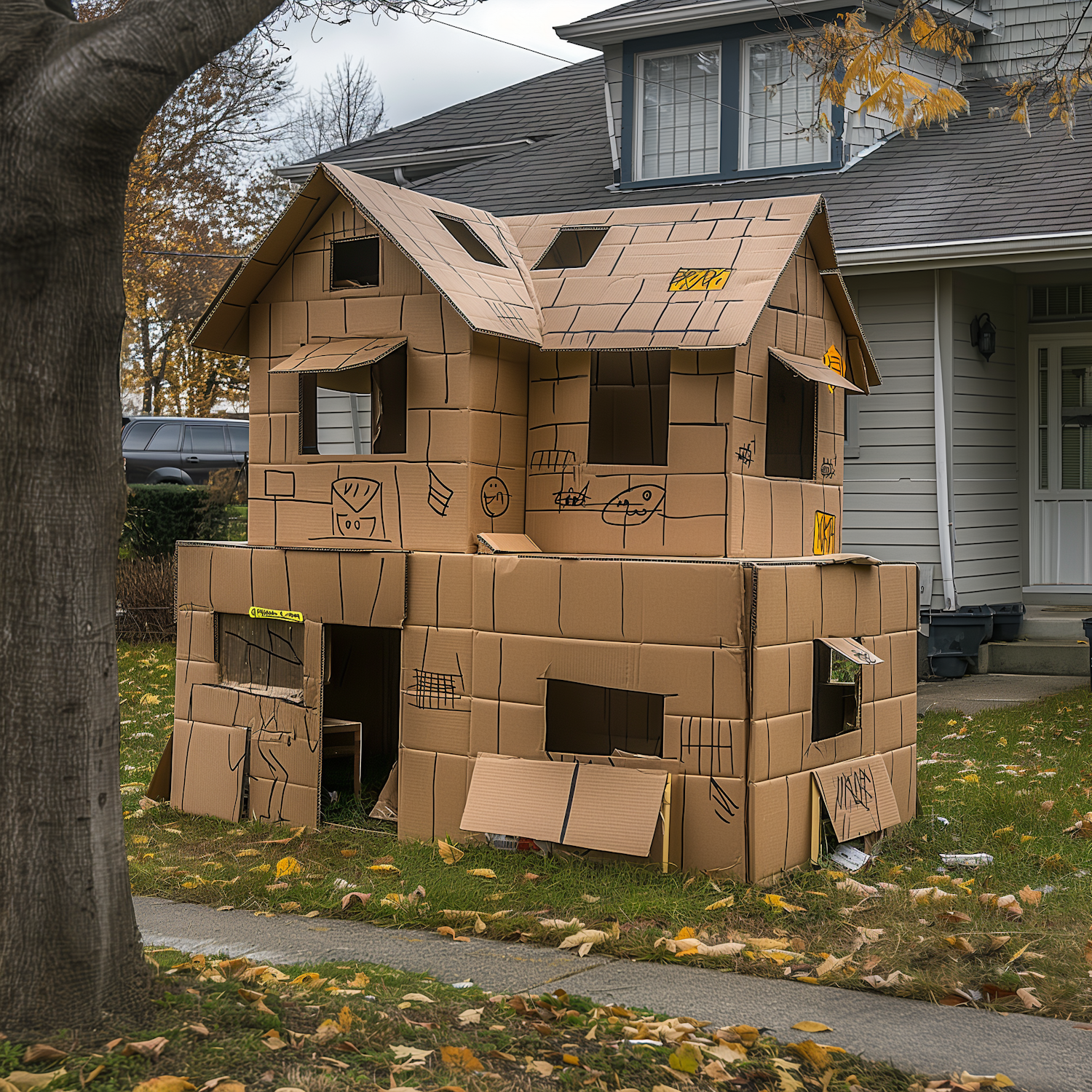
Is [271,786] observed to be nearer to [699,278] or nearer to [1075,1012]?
[699,278]

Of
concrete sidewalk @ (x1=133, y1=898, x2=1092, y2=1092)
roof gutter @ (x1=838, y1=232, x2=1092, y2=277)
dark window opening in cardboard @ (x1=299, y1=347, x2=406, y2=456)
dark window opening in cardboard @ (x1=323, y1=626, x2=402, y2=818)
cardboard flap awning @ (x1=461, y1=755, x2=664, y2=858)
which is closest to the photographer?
concrete sidewalk @ (x1=133, y1=898, x2=1092, y2=1092)

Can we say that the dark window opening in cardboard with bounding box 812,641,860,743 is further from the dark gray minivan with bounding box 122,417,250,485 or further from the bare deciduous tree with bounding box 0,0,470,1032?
the dark gray minivan with bounding box 122,417,250,485

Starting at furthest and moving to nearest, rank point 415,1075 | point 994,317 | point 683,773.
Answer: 1. point 994,317
2. point 683,773
3. point 415,1075

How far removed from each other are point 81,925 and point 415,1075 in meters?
0.95

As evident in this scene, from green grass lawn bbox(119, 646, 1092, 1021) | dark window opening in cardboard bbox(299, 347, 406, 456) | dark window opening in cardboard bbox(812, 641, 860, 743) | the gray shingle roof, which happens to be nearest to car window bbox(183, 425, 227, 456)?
the gray shingle roof

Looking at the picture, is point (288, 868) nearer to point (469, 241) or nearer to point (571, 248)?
point (469, 241)

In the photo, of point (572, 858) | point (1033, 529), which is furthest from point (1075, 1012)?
point (1033, 529)

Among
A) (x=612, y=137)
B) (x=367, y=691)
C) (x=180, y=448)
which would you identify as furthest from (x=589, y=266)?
(x=180, y=448)

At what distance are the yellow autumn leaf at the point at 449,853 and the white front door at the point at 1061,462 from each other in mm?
9041

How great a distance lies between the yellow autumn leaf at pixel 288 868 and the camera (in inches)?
209

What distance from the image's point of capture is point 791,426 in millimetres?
6250

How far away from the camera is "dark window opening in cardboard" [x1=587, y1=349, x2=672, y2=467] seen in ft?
20.6

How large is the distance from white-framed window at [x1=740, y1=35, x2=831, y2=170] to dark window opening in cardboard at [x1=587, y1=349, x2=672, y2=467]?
24.7 ft

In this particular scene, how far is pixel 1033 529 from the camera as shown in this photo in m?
12.7
